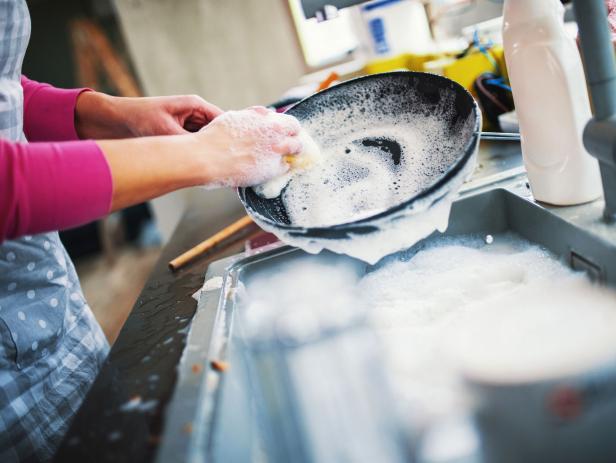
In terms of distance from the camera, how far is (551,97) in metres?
0.84

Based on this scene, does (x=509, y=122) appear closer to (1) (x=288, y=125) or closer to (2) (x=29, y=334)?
(1) (x=288, y=125)

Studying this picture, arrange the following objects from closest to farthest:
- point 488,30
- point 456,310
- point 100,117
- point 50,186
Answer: point 50,186, point 456,310, point 100,117, point 488,30

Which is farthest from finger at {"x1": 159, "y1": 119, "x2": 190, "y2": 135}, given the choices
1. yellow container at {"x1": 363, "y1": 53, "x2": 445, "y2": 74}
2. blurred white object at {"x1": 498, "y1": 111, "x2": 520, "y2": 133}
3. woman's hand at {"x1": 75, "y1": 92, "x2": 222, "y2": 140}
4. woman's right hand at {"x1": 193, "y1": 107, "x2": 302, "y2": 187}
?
yellow container at {"x1": 363, "y1": 53, "x2": 445, "y2": 74}

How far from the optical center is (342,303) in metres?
0.93

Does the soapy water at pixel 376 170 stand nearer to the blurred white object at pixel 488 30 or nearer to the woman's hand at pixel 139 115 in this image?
the woman's hand at pixel 139 115

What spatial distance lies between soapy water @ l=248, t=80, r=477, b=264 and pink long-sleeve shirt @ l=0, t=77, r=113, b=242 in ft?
0.70

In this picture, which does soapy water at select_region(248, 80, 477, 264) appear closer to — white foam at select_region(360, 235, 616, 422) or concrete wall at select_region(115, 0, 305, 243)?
white foam at select_region(360, 235, 616, 422)

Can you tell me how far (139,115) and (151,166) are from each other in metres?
0.38

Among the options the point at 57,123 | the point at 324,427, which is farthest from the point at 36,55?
the point at 324,427

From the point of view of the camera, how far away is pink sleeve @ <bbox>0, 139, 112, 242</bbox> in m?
0.61

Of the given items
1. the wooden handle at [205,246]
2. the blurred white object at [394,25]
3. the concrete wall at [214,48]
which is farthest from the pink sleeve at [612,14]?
the concrete wall at [214,48]

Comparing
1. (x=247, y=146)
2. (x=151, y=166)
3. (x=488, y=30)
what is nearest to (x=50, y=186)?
(x=151, y=166)

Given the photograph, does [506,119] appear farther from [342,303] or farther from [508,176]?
[342,303]

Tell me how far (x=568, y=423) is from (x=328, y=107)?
2.02ft
